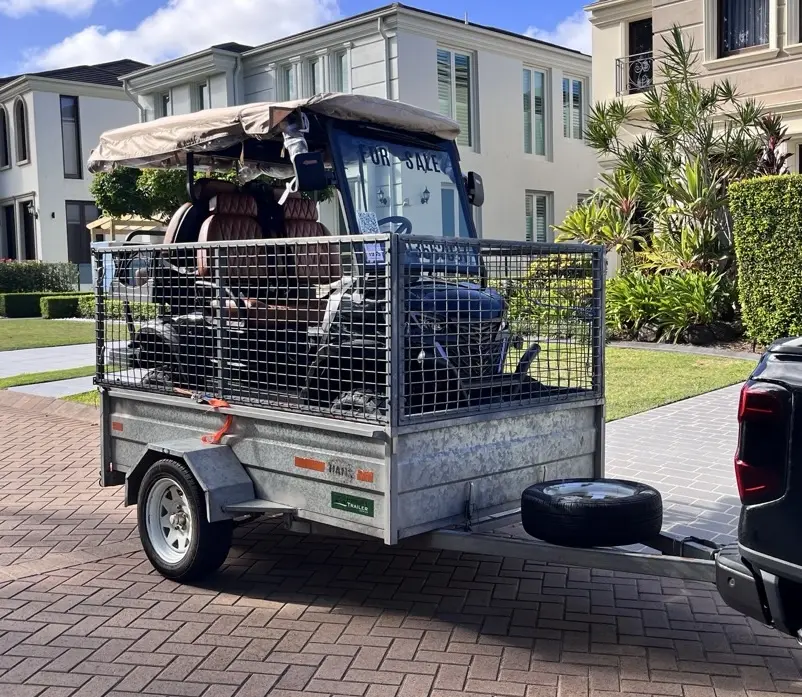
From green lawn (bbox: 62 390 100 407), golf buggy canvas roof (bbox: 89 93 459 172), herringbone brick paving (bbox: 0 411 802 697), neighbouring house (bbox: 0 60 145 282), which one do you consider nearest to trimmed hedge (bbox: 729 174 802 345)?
golf buggy canvas roof (bbox: 89 93 459 172)

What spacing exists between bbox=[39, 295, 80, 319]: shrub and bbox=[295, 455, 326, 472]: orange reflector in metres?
21.4

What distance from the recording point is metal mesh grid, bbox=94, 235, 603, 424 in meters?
4.09

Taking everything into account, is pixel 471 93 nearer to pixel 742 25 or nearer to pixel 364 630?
pixel 742 25

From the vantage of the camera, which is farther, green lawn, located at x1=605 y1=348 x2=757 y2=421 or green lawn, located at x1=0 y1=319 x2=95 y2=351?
green lawn, located at x1=0 y1=319 x2=95 y2=351

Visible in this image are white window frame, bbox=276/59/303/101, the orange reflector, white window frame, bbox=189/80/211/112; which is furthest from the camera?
white window frame, bbox=189/80/211/112

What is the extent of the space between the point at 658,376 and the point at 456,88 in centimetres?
1399

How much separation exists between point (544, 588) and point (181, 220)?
330 cm

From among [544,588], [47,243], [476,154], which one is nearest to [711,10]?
[476,154]

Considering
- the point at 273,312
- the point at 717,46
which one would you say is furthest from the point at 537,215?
the point at 273,312

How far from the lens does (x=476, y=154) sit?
78.4 feet

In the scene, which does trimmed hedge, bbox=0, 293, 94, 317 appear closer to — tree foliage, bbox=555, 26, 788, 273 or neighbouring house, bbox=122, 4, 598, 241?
neighbouring house, bbox=122, 4, 598, 241

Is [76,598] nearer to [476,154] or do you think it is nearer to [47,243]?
[476,154]

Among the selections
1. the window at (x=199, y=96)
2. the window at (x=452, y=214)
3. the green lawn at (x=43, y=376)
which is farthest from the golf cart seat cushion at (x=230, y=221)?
the window at (x=199, y=96)

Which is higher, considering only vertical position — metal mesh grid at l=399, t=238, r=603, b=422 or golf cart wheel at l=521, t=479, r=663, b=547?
metal mesh grid at l=399, t=238, r=603, b=422
